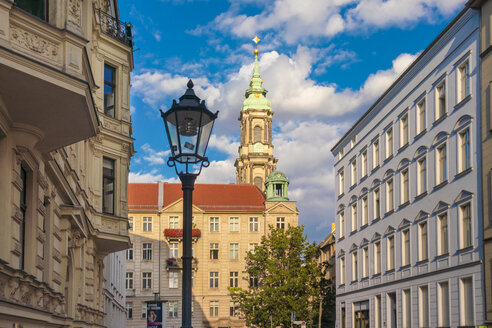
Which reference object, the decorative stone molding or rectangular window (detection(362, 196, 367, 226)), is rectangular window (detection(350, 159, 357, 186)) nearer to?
rectangular window (detection(362, 196, 367, 226))

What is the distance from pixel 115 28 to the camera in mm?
26516

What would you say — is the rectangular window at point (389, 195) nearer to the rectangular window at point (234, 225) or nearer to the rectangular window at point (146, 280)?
the rectangular window at point (234, 225)

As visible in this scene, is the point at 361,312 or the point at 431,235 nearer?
the point at 431,235

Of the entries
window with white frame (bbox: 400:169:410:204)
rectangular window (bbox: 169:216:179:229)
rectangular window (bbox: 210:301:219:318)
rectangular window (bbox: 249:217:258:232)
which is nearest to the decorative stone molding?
window with white frame (bbox: 400:169:410:204)

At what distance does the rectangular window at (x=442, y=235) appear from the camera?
1278 inches

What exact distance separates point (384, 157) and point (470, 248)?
13.6 meters

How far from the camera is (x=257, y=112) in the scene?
356 ft

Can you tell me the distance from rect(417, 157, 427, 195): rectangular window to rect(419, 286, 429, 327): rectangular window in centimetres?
476

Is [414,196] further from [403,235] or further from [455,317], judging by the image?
[455,317]

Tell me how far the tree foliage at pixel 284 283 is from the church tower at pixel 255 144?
3495 cm

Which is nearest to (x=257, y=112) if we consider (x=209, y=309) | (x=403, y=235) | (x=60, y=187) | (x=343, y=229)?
(x=209, y=309)

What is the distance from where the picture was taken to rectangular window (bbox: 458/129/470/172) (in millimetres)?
29891

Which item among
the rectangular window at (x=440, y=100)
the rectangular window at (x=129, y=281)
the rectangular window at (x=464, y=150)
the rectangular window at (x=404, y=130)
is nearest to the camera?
the rectangular window at (x=464, y=150)

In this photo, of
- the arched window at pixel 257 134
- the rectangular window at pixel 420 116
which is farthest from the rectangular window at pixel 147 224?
the rectangular window at pixel 420 116
